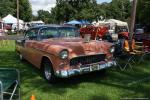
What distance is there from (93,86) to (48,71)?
131cm

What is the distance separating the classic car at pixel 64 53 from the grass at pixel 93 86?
1.29 ft

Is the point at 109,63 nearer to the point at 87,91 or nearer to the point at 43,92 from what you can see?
the point at 87,91

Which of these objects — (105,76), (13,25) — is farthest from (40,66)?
(13,25)

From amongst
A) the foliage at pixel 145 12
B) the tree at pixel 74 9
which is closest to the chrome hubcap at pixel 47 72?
the foliage at pixel 145 12

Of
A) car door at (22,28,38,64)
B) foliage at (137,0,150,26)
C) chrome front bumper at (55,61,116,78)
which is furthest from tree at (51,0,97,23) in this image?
chrome front bumper at (55,61,116,78)

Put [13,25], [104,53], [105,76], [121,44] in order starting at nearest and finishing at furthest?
1. [104,53]
2. [105,76]
3. [121,44]
4. [13,25]

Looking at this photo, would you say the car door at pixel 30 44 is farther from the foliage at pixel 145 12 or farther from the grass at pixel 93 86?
the foliage at pixel 145 12

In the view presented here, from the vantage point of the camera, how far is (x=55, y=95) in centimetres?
730

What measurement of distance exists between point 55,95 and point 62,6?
5025 cm

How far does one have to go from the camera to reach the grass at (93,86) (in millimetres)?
7172

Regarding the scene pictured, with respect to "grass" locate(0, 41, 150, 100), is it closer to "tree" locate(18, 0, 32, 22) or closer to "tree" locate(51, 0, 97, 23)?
"tree" locate(51, 0, 97, 23)

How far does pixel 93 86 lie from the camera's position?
8.02 m

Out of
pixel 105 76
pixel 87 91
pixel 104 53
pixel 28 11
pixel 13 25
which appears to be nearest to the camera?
pixel 87 91

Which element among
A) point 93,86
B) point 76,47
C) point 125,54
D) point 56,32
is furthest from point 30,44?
→ point 125,54
